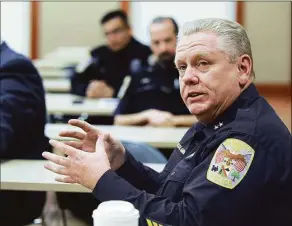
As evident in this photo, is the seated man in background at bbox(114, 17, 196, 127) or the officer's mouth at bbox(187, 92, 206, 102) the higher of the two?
the officer's mouth at bbox(187, 92, 206, 102)

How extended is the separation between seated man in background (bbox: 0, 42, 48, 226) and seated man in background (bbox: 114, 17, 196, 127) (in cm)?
113

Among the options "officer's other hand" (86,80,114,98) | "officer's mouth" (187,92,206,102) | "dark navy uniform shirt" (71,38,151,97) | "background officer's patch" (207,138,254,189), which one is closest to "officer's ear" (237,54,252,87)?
"officer's mouth" (187,92,206,102)

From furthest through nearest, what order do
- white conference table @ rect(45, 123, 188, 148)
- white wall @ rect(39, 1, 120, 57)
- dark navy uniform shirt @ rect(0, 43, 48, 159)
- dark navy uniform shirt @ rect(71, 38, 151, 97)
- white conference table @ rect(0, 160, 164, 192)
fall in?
1. white wall @ rect(39, 1, 120, 57)
2. dark navy uniform shirt @ rect(71, 38, 151, 97)
3. white conference table @ rect(45, 123, 188, 148)
4. dark navy uniform shirt @ rect(0, 43, 48, 159)
5. white conference table @ rect(0, 160, 164, 192)

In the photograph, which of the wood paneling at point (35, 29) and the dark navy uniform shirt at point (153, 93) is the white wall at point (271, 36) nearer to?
the wood paneling at point (35, 29)

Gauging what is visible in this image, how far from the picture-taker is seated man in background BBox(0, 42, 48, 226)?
90.6 inches

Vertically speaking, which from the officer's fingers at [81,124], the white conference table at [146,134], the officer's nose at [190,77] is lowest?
the white conference table at [146,134]

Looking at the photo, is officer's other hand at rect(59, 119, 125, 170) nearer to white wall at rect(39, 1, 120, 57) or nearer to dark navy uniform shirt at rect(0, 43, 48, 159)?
dark navy uniform shirt at rect(0, 43, 48, 159)

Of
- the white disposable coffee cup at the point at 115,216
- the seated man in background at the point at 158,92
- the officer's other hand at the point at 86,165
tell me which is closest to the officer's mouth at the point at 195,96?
the officer's other hand at the point at 86,165

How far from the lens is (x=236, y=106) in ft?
4.75

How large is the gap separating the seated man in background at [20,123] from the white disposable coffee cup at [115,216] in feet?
4.50

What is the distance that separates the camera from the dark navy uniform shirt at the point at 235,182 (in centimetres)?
124

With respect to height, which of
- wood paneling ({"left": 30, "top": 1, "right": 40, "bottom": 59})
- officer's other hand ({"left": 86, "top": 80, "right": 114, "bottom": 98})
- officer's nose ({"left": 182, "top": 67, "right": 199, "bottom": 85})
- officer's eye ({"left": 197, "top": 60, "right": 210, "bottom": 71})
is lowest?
wood paneling ({"left": 30, "top": 1, "right": 40, "bottom": 59})

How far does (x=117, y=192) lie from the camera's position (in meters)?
1.38

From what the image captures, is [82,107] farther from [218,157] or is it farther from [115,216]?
[115,216]
